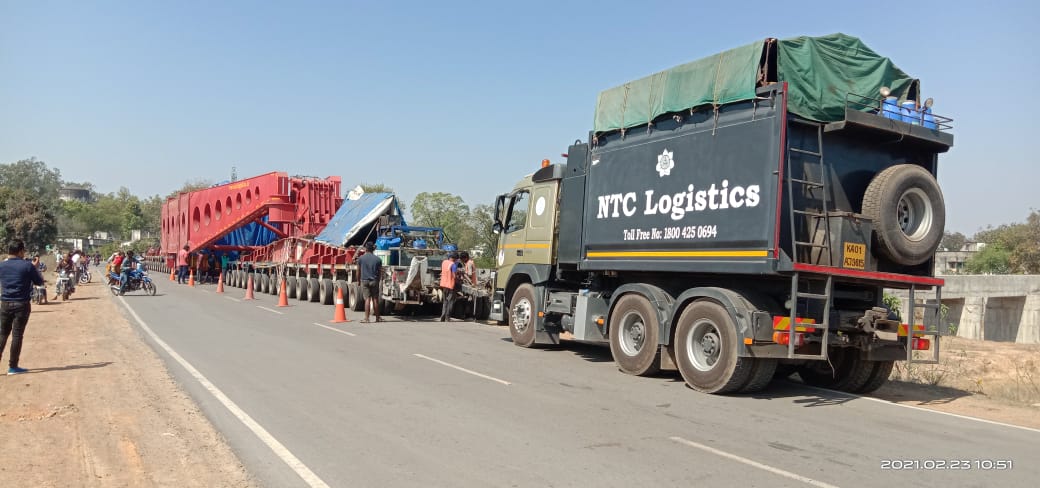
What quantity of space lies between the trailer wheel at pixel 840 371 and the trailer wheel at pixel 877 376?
0.04 meters

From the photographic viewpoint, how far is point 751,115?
8.67 metres

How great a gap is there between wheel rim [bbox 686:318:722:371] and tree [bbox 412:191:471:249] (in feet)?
160

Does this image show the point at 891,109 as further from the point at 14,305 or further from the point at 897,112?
the point at 14,305

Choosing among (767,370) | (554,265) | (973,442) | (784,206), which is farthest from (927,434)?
(554,265)

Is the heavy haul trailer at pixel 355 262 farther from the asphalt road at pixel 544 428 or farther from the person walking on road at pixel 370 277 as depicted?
the asphalt road at pixel 544 428

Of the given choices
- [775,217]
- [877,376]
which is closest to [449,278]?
[877,376]

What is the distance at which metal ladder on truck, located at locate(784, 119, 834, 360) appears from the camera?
8.20 metres

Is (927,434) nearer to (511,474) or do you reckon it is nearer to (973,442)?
(973,442)

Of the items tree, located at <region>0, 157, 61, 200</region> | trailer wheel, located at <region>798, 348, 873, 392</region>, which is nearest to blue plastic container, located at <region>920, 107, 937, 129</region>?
trailer wheel, located at <region>798, 348, 873, 392</region>

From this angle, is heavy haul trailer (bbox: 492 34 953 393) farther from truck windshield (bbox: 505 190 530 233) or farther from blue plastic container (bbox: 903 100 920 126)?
truck windshield (bbox: 505 190 530 233)

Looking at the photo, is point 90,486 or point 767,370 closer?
point 90,486

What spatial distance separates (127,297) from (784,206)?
23.0 m

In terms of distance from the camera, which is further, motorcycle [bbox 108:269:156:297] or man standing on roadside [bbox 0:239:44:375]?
motorcycle [bbox 108:269:156:297]

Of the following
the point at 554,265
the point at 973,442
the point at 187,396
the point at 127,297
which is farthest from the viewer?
the point at 127,297
